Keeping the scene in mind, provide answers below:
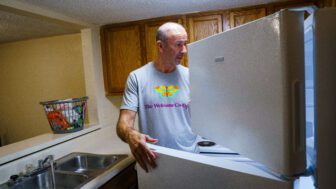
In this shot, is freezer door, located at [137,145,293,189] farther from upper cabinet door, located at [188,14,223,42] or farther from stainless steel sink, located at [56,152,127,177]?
upper cabinet door, located at [188,14,223,42]

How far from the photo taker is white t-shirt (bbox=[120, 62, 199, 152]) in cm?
130

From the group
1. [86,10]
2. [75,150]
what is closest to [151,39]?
[86,10]

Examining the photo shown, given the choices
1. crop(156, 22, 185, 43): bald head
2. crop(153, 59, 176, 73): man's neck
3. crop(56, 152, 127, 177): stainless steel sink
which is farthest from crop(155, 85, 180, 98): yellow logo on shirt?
crop(56, 152, 127, 177): stainless steel sink

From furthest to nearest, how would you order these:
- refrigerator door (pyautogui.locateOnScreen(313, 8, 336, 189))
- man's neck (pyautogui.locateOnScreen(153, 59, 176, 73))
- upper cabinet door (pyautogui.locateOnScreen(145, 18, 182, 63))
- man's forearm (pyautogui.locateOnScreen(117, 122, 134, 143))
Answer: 1. upper cabinet door (pyautogui.locateOnScreen(145, 18, 182, 63))
2. man's neck (pyautogui.locateOnScreen(153, 59, 176, 73))
3. man's forearm (pyautogui.locateOnScreen(117, 122, 134, 143))
4. refrigerator door (pyautogui.locateOnScreen(313, 8, 336, 189))

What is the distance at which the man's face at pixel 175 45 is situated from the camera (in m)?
1.21

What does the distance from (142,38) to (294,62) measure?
181 centimetres

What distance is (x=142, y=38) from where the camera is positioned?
2.17m

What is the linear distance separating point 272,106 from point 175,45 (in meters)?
0.77

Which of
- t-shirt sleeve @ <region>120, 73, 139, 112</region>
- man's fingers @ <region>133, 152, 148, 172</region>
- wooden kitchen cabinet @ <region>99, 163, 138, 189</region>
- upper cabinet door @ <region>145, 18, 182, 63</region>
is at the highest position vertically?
upper cabinet door @ <region>145, 18, 182, 63</region>

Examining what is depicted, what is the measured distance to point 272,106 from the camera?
53 centimetres

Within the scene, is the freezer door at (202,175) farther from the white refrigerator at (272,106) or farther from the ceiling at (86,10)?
the ceiling at (86,10)

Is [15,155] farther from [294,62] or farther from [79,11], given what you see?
[294,62]

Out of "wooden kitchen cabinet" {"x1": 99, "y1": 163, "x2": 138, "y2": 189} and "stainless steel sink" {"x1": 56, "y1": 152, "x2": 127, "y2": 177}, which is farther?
"stainless steel sink" {"x1": 56, "y1": 152, "x2": 127, "y2": 177}

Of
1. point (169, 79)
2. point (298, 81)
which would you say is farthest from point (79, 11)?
point (298, 81)
